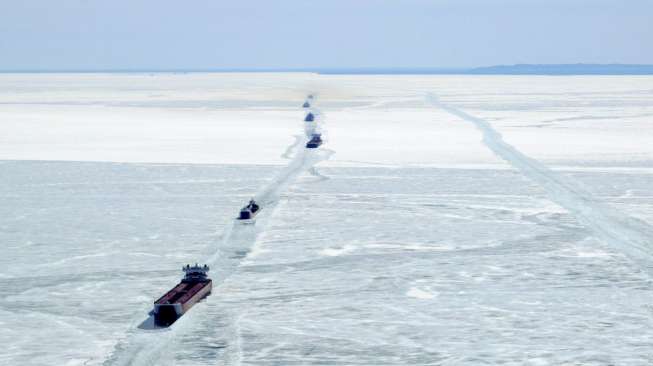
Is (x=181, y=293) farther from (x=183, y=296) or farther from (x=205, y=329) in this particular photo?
(x=205, y=329)

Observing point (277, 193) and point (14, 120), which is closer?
point (277, 193)

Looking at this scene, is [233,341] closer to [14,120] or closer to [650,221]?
[650,221]

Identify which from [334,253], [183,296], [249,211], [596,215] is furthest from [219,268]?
[596,215]

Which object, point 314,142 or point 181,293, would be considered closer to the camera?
point 181,293

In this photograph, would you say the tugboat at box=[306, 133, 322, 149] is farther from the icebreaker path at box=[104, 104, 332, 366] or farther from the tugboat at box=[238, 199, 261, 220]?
the tugboat at box=[238, 199, 261, 220]

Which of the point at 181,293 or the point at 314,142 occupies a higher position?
the point at 314,142

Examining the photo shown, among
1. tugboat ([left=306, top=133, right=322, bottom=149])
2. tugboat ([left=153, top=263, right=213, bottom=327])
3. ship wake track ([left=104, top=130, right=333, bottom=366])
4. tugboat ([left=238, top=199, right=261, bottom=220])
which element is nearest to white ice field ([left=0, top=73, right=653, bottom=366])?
ship wake track ([left=104, top=130, right=333, bottom=366])

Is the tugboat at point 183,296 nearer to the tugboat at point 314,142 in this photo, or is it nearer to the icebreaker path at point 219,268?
the icebreaker path at point 219,268

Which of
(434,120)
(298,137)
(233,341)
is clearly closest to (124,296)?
(233,341)
